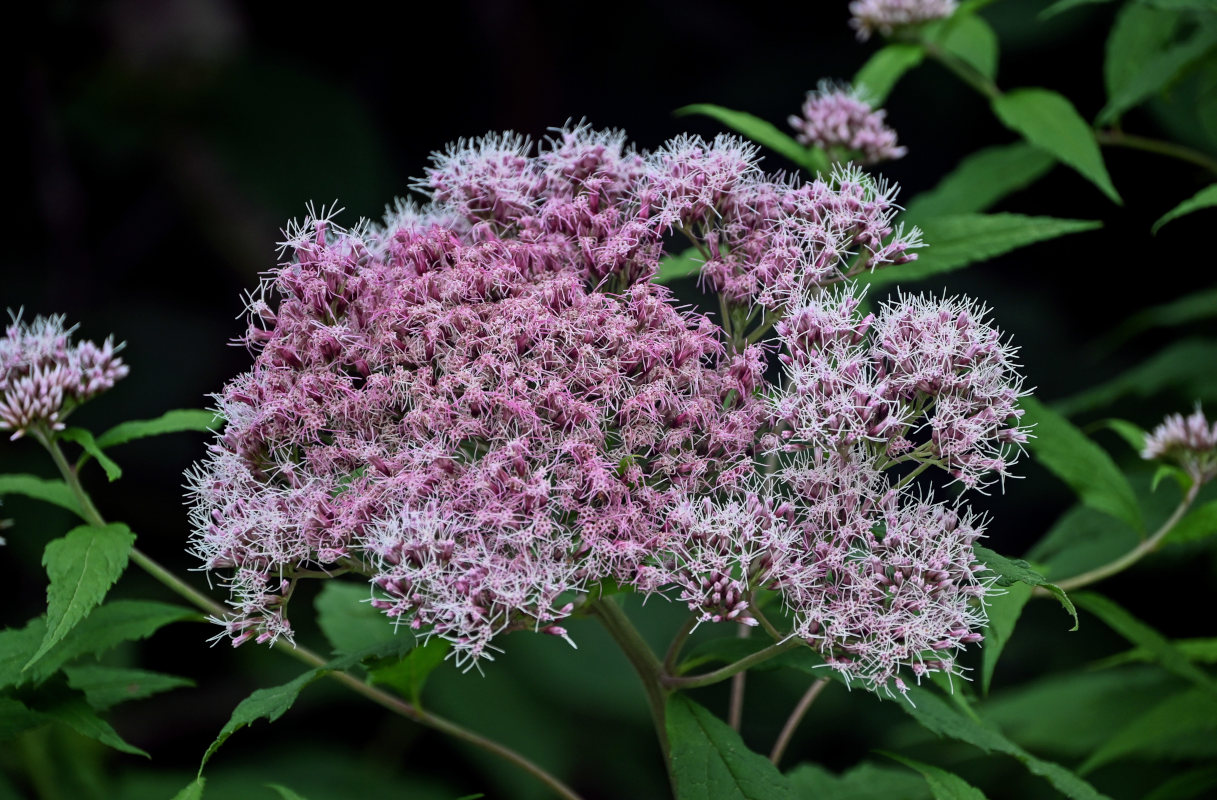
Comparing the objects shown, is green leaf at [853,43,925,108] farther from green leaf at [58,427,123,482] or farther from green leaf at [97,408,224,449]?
green leaf at [58,427,123,482]

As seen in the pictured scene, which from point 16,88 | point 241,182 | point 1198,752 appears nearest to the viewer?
point 1198,752

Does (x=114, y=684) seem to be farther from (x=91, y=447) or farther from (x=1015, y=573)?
(x=1015, y=573)

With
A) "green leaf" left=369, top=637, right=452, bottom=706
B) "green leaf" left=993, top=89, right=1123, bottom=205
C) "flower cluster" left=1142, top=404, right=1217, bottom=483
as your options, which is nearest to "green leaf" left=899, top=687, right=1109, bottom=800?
"flower cluster" left=1142, top=404, right=1217, bottom=483

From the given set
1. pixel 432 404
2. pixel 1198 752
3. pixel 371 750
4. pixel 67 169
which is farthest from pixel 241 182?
pixel 1198 752

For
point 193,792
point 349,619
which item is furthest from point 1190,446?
point 193,792

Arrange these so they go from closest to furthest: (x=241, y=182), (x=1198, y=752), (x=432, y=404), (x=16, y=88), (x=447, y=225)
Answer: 1. (x=432, y=404)
2. (x=447, y=225)
3. (x=1198, y=752)
4. (x=16, y=88)
5. (x=241, y=182)

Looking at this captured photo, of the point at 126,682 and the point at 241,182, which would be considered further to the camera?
the point at 241,182

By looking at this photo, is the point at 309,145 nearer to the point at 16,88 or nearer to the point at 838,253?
the point at 16,88
